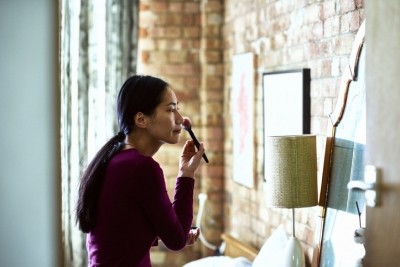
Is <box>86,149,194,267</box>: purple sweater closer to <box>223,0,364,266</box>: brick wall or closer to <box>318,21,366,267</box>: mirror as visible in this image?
<box>318,21,366,267</box>: mirror

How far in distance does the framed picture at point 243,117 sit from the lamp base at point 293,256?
4.16 feet

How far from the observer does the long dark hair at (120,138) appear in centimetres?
192

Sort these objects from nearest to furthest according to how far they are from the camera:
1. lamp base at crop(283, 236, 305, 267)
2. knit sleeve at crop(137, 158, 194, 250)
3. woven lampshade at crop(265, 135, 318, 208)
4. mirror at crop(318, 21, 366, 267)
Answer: knit sleeve at crop(137, 158, 194, 250) → mirror at crop(318, 21, 366, 267) → woven lampshade at crop(265, 135, 318, 208) → lamp base at crop(283, 236, 305, 267)

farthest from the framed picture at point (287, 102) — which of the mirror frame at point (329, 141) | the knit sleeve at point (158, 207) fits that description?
the knit sleeve at point (158, 207)

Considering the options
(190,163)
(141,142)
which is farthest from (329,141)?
(141,142)

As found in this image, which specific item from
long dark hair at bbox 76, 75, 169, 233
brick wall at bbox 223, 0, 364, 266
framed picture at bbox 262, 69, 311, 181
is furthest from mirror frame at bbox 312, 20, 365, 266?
long dark hair at bbox 76, 75, 169, 233

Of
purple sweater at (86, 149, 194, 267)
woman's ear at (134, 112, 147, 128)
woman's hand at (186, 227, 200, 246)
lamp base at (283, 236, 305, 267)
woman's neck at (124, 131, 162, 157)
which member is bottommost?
lamp base at (283, 236, 305, 267)

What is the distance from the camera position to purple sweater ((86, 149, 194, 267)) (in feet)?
6.02

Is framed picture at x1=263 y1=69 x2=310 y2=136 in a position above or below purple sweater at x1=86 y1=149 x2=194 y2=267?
above

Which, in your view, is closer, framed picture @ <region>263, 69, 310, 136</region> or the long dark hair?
the long dark hair

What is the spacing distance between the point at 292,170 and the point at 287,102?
0.82 m

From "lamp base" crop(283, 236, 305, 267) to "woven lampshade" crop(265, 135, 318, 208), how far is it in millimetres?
223

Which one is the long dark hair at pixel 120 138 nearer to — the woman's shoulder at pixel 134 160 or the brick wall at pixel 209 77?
the woman's shoulder at pixel 134 160

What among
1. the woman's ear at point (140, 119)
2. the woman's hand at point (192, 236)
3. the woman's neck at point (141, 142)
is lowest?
the woman's hand at point (192, 236)
